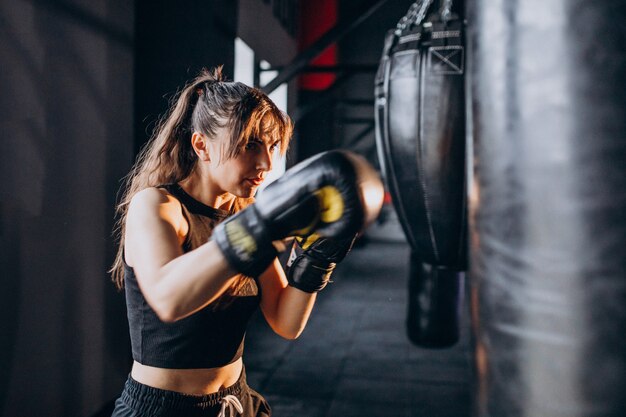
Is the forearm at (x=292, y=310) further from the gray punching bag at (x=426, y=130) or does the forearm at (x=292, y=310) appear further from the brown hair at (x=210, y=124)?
the gray punching bag at (x=426, y=130)

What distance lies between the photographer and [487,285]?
75cm

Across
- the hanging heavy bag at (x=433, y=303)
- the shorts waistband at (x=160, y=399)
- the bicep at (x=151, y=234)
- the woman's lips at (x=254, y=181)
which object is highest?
the woman's lips at (x=254, y=181)

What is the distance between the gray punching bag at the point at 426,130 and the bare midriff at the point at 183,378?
1.06 m

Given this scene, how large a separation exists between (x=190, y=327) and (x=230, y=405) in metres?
0.23

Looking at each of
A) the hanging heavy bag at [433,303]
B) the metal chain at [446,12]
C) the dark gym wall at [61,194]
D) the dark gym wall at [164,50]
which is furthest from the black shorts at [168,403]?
the hanging heavy bag at [433,303]

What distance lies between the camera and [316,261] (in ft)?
3.92

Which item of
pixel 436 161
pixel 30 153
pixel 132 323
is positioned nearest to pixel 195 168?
pixel 132 323

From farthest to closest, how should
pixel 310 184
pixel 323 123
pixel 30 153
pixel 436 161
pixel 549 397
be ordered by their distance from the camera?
pixel 323 123 < pixel 30 153 < pixel 436 161 < pixel 310 184 < pixel 549 397

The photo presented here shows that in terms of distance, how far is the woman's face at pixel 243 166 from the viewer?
43.8 inches

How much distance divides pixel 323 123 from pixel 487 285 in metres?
7.53

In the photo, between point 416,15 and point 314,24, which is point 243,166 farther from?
point 314,24

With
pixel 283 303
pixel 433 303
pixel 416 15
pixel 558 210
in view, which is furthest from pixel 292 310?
pixel 433 303

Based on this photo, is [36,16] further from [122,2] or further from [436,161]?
[436,161]

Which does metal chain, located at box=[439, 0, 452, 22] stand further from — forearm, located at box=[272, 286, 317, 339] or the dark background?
forearm, located at box=[272, 286, 317, 339]
